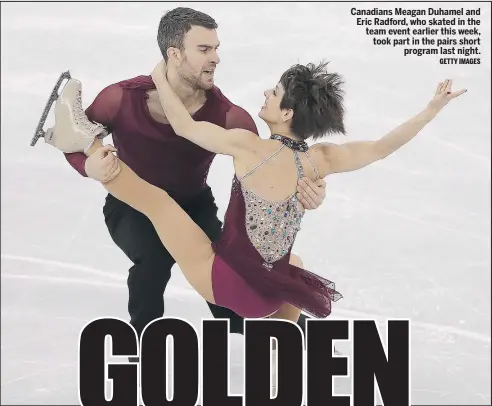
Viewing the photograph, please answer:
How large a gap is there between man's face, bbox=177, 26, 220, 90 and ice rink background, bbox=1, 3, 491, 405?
1.83m

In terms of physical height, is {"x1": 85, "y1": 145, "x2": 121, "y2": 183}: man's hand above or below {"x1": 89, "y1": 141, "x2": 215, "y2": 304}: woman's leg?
above

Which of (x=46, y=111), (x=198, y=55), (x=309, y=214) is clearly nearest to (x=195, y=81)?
(x=198, y=55)

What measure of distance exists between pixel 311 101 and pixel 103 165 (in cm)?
92

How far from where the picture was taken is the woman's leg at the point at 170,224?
13.8 feet

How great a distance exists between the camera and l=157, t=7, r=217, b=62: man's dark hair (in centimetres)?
418

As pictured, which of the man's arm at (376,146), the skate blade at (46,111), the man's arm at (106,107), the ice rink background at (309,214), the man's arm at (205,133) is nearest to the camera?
the man's arm at (205,133)

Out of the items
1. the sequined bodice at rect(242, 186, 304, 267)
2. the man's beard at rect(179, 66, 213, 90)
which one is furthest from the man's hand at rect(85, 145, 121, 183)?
the sequined bodice at rect(242, 186, 304, 267)

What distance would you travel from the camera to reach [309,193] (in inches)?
162

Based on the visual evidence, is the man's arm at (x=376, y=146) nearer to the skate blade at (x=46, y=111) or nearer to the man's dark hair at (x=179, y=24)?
the man's dark hair at (x=179, y=24)

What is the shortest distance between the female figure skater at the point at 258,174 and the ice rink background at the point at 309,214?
3.66 feet

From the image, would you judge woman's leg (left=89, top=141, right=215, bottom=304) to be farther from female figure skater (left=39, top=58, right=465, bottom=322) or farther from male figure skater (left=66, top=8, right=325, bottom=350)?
male figure skater (left=66, top=8, right=325, bottom=350)

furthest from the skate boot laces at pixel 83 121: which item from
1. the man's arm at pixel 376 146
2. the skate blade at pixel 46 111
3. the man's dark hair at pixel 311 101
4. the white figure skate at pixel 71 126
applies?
the man's arm at pixel 376 146

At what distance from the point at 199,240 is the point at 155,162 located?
46 centimetres

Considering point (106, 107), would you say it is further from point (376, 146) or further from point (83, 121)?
point (376, 146)
